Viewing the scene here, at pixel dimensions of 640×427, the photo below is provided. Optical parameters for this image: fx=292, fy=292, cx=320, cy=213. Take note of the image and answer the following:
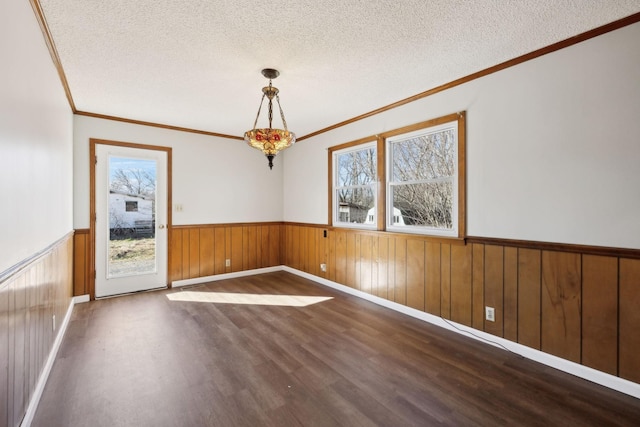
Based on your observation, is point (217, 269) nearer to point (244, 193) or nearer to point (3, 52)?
point (244, 193)

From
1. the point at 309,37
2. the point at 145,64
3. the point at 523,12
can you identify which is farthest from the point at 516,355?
the point at 145,64

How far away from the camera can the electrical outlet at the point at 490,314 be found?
8.67 feet

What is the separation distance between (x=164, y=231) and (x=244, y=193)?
4.69 feet

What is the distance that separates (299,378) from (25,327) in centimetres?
171

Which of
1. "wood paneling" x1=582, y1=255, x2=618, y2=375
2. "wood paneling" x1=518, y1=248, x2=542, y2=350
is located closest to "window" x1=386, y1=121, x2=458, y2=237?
"wood paneling" x1=518, y1=248, x2=542, y2=350

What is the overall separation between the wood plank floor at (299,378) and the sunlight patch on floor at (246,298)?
477 millimetres

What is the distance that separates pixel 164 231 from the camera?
4414 mm

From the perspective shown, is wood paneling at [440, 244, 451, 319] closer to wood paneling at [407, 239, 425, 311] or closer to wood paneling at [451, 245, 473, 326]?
wood paneling at [451, 245, 473, 326]

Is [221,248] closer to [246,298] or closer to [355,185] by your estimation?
[246,298]

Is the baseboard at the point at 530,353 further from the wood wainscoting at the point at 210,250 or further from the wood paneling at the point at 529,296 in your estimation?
the wood wainscoting at the point at 210,250

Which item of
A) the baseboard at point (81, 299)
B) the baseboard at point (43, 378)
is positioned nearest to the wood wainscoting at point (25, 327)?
the baseboard at point (43, 378)

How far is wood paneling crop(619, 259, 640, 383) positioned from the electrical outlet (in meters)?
0.81

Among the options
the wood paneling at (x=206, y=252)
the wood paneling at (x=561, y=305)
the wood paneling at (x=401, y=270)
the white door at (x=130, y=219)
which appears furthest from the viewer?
the wood paneling at (x=206, y=252)

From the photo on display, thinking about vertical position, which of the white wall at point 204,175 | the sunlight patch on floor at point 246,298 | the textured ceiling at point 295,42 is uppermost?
the textured ceiling at point 295,42
